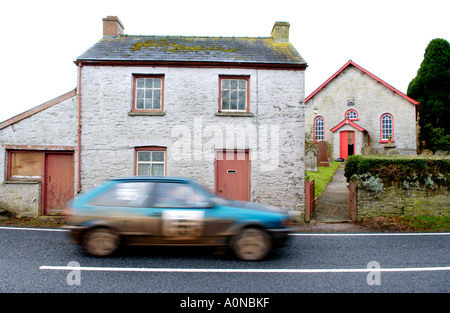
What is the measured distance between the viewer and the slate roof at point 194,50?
1108 centimetres

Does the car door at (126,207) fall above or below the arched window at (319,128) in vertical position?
below

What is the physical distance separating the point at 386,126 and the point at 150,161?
2358 cm

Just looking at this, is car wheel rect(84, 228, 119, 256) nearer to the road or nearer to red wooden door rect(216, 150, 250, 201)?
the road

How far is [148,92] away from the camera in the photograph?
1125 cm

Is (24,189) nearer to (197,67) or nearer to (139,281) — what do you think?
(197,67)

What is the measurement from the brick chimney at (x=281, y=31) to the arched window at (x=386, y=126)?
59.1ft

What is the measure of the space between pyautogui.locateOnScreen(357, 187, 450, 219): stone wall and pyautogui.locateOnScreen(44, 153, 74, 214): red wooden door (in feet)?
33.6

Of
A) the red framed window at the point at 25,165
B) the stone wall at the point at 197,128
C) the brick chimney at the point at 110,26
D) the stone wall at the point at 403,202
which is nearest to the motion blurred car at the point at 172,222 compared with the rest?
the stone wall at the point at 197,128

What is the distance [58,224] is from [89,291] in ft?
20.3

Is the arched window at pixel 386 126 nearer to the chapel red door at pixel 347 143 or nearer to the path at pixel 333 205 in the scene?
the chapel red door at pixel 347 143

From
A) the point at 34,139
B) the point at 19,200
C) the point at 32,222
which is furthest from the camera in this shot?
the point at 34,139
